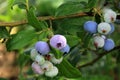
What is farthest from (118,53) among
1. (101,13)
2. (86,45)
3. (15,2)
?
(15,2)

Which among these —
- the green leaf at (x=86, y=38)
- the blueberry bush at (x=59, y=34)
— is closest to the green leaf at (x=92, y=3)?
the blueberry bush at (x=59, y=34)

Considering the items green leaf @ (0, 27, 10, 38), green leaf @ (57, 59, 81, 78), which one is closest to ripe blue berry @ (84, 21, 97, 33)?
green leaf @ (57, 59, 81, 78)

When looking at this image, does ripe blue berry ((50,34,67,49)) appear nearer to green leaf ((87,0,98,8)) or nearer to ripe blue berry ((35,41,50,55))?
ripe blue berry ((35,41,50,55))

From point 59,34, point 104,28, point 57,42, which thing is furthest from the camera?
point 59,34

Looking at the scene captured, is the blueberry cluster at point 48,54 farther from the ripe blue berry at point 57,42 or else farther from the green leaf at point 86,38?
the green leaf at point 86,38

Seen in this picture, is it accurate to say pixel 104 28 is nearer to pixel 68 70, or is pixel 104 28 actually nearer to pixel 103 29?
pixel 103 29

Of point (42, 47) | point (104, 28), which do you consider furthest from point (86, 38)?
point (42, 47)
